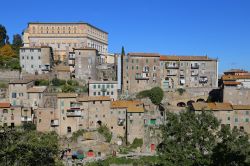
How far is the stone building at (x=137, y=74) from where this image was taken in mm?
65125

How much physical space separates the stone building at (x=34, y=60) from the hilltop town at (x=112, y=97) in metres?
0.18

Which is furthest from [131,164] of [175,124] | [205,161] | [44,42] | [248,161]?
[44,42]

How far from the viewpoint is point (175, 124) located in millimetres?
35812

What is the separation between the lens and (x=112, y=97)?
59250mm

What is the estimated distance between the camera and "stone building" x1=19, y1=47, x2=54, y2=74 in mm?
67500

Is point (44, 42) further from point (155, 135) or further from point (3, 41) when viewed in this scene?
point (155, 135)

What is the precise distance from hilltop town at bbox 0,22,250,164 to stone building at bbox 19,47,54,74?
18cm

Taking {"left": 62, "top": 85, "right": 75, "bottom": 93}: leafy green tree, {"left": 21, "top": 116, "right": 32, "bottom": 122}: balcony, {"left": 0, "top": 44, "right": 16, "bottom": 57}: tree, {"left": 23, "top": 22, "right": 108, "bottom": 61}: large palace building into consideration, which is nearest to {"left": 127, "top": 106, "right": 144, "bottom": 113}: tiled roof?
{"left": 62, "top": 85, "right": 75, "bottom": 93}: leafy green tree

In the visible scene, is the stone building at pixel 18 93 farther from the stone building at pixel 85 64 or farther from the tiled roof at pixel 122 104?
the stone building at pixel 85 64

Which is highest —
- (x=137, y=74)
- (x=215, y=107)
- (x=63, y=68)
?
(x=63, y=68)

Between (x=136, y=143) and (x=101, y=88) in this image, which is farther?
(x=101, y=88)

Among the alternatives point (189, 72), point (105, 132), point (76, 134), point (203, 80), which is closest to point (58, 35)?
point (189, 72)

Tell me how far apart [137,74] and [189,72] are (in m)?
10.5

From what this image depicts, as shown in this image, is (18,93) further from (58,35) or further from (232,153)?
(232,153)
